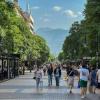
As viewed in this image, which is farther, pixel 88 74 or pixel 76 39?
pixel 76 39

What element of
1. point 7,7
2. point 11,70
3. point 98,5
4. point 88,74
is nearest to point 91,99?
point 88,74

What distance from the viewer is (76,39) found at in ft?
504

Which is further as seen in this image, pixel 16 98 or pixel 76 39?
pixel 76 39

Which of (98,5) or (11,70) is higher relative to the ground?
(98,5)

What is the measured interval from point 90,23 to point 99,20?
5287mm

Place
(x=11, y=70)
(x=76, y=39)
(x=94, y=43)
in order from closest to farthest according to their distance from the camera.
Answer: (x=11, y=70) < (x=94, y=43) < (x=76, y=39)

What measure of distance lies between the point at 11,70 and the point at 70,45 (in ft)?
322

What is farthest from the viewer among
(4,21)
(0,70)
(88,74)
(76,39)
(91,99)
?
(76,39)

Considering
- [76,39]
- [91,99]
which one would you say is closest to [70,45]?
[76,39]

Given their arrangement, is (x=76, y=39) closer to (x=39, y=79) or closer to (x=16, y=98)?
(x=39, y=79)

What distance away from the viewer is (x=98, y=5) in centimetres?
6034

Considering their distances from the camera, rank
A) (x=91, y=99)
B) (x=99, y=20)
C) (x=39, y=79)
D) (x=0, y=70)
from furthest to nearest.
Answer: (x=99, y=20), (x=0, y=70), (x=39, y=79), (x=91, y=99)

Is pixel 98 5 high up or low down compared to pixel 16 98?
up

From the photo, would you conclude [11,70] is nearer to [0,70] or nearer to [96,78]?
[0,70]
